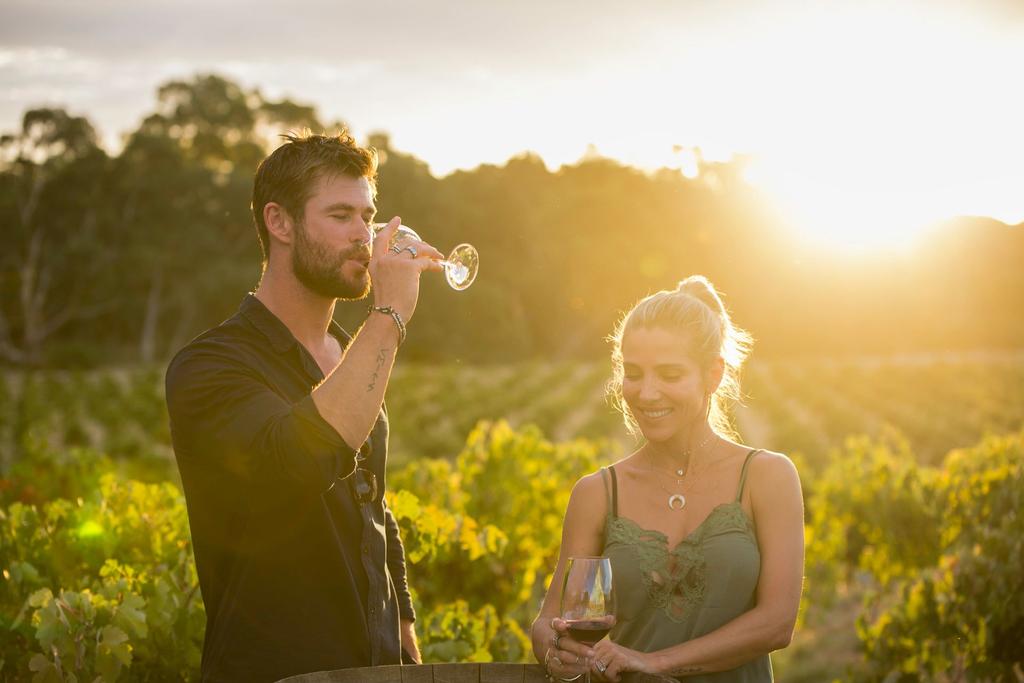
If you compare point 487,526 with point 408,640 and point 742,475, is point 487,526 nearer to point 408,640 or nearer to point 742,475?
point 408,640

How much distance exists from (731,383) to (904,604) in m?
3.45

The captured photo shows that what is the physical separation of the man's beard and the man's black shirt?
0.15m

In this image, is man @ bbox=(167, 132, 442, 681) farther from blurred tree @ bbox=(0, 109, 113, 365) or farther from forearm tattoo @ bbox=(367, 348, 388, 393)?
blurred tree @ bbox=(0, 109, 113, 365)

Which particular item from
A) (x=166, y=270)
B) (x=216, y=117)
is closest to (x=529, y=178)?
(x=216, y=117)

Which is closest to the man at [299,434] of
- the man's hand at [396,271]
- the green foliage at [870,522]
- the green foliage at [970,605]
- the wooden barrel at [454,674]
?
the man's hand at [396,271]

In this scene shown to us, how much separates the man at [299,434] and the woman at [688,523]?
0.57 metres

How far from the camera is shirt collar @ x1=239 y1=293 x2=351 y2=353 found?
278 centimetres

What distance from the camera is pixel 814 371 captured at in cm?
5422

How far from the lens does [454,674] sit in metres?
2.20

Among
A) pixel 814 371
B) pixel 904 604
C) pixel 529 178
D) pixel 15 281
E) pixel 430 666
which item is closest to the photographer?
pixel 430 666

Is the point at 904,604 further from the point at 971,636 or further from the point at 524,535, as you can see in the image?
the point at 524,535

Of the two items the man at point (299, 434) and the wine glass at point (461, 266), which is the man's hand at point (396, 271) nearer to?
the man at point (299, 434)

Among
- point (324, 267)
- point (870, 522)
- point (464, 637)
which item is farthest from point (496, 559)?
point (870, 522)

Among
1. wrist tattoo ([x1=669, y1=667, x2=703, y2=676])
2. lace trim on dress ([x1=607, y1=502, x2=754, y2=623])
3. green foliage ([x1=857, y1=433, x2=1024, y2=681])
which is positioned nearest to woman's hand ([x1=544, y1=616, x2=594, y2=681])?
wrist tattoo ([x1=669, y1=667, x2=703, y2=676])
